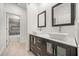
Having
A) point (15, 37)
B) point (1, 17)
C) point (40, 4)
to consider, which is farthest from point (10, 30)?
point (40, 4)

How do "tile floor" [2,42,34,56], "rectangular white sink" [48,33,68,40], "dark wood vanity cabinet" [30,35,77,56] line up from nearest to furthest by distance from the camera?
"dark wood vanity cabinet" [30,35,77,56] → "rectangular white sink" [48,33,68,40] → "tile floor" [2,42,34,56]

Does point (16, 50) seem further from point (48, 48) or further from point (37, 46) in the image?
point (48, 48)

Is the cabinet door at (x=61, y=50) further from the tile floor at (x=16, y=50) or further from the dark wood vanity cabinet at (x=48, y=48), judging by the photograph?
the tile floor at (x=16, y=50)

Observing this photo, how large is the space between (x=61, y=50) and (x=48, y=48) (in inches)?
9.5

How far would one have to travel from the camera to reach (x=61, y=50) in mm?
1174

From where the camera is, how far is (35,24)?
148 centimetres

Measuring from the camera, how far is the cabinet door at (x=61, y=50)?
43.2 inches

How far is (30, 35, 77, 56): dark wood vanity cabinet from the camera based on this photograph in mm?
1084

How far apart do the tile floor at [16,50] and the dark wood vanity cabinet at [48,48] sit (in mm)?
114

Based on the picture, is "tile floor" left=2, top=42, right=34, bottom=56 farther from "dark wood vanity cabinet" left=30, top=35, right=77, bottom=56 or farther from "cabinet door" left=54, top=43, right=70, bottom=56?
"cabinet door" left=54, top=43, right=70, bottom=56

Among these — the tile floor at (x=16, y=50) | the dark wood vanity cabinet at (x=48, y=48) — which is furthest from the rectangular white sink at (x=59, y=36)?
the tile floor at (x=16, y=50)

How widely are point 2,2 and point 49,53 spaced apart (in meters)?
1.04

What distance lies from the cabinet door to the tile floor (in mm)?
406

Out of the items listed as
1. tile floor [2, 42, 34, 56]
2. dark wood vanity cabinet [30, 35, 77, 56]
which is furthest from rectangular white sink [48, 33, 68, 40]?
tile floor [2, 42, 34, 56]
